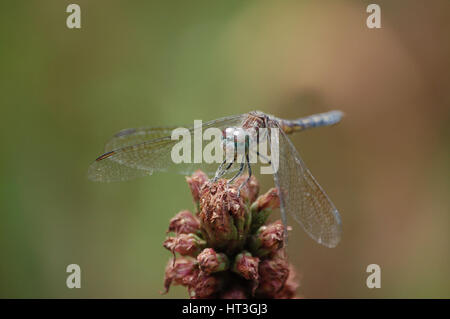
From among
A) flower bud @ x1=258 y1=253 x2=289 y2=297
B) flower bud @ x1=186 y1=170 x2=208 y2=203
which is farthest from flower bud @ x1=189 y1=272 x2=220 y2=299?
flower bud @ x1=186 y1=170 x2=208 y2=203

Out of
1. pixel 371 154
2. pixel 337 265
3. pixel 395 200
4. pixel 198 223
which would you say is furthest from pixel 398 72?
pixel 198 223

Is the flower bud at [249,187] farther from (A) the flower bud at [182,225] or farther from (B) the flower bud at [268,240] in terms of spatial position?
(A) the flower bud at [182,225]

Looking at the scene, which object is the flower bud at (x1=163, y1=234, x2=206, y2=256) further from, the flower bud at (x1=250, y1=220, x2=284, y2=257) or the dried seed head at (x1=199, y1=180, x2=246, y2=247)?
the flower bud at (x1=250, y1=220, x2=284, y2=257)

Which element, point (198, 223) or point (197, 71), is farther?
point (197, 71)

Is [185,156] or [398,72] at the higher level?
[398,72]

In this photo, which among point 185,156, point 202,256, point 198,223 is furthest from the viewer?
point 185,156

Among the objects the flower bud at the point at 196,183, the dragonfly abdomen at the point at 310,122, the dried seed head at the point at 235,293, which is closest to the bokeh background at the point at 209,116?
the dragonfly abdomen at the point at 310,122

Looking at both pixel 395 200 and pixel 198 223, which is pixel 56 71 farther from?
pixel 395 200

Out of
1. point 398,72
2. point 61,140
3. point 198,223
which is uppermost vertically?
point 398,72
